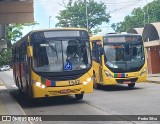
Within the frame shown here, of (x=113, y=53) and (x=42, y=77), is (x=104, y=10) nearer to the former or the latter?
(x=113, y=53)

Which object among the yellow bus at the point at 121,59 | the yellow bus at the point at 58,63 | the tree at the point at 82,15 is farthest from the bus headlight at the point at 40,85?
the tree at the point at 82,15

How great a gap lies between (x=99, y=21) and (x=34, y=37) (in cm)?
7382

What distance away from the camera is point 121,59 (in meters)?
19.2

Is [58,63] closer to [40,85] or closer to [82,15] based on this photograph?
[40,85]

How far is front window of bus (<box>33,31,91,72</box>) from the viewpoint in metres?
13.6

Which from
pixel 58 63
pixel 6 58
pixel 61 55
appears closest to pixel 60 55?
pixel 61 55

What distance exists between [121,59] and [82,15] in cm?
6779

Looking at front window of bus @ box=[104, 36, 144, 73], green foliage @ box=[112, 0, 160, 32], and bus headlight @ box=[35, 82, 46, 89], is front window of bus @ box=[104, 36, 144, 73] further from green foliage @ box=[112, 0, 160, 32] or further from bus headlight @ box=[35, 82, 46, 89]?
green foliage @ box=[112, 0, 160, 32]

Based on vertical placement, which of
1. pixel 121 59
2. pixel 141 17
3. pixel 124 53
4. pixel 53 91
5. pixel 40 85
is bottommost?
pixel 53 91

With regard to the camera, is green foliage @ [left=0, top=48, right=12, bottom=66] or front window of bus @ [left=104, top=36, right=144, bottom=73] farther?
green foliage @ [left=0, top=48, right=12, bottom=66]

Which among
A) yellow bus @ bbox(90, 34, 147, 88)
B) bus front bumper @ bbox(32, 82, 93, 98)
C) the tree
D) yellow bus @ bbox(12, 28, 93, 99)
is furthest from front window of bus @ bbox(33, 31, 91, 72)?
the tree

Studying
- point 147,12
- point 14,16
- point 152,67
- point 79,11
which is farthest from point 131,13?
point 14,16

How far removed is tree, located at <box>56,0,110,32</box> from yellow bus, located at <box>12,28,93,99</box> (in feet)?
236

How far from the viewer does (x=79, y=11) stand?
280 feet
